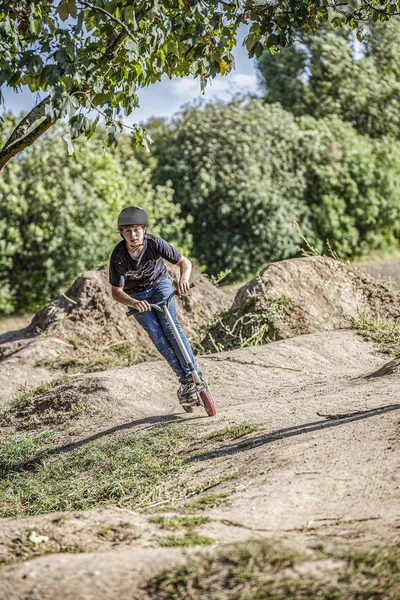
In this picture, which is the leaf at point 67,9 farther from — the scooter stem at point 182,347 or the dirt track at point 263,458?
the dirt track at point 263,458

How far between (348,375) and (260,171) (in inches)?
468

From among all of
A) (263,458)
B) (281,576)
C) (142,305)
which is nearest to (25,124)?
(142,305)

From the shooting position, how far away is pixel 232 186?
Answer: 730 inches

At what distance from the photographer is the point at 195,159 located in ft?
61.2

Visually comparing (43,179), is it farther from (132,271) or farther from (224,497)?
(224,497)

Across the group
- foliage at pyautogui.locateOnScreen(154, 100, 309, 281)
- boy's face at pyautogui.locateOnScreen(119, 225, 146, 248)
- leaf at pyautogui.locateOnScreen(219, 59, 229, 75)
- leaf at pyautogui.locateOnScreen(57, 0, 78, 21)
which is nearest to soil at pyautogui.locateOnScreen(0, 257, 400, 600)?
boy's face at pyautogui.locateOnScreen(119, 225, 146, 248)

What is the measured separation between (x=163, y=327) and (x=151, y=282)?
0.39 metres

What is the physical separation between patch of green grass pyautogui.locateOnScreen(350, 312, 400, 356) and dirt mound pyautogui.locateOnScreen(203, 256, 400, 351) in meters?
0.20

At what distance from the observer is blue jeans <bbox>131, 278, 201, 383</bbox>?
21.5 ft

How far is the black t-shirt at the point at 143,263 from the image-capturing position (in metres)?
6.43

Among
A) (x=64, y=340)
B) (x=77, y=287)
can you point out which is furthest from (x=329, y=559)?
(x=77, y=287)

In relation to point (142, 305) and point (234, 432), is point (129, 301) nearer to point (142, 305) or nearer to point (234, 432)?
point (142, 305)

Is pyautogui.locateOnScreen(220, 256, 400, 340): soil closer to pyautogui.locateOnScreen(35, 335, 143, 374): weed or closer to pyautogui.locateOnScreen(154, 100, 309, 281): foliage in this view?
pyautogui.locateOnScreen(35, 335, 143, 374): weed

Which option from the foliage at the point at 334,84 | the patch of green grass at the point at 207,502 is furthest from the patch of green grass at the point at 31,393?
the foliage at the point at 334,84
